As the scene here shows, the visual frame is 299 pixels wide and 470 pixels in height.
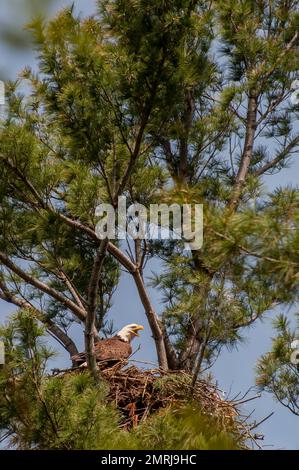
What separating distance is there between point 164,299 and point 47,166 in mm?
1871

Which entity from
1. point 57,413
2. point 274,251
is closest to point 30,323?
point 57,413

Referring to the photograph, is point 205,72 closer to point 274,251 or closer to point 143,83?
point 143,83

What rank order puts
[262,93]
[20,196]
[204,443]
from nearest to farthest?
[204,443] → [20,196] → [262,93]

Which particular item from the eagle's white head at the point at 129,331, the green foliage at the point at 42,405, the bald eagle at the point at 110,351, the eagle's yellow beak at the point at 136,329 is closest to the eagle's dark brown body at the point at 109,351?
the bald eagle at the point at 110,351

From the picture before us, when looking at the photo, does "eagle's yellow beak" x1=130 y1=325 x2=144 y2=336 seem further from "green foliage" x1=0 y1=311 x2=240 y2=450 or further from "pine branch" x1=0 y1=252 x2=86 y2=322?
"green foliage" x1=0 y1=311 x2=240 y2=450

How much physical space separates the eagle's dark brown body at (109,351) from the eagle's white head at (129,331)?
1.34ft

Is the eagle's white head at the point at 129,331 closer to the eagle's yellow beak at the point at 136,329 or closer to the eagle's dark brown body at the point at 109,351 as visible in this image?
the eagle's yellow beak at the point at 136,329

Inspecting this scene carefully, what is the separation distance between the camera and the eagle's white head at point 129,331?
9188mm

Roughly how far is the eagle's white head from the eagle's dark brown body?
0.41 metres

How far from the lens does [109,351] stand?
8.45 metres

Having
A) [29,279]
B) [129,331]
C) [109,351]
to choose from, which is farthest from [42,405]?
[129,331]

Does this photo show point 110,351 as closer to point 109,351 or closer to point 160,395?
point 109,351

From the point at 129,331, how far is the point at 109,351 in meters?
0.90
